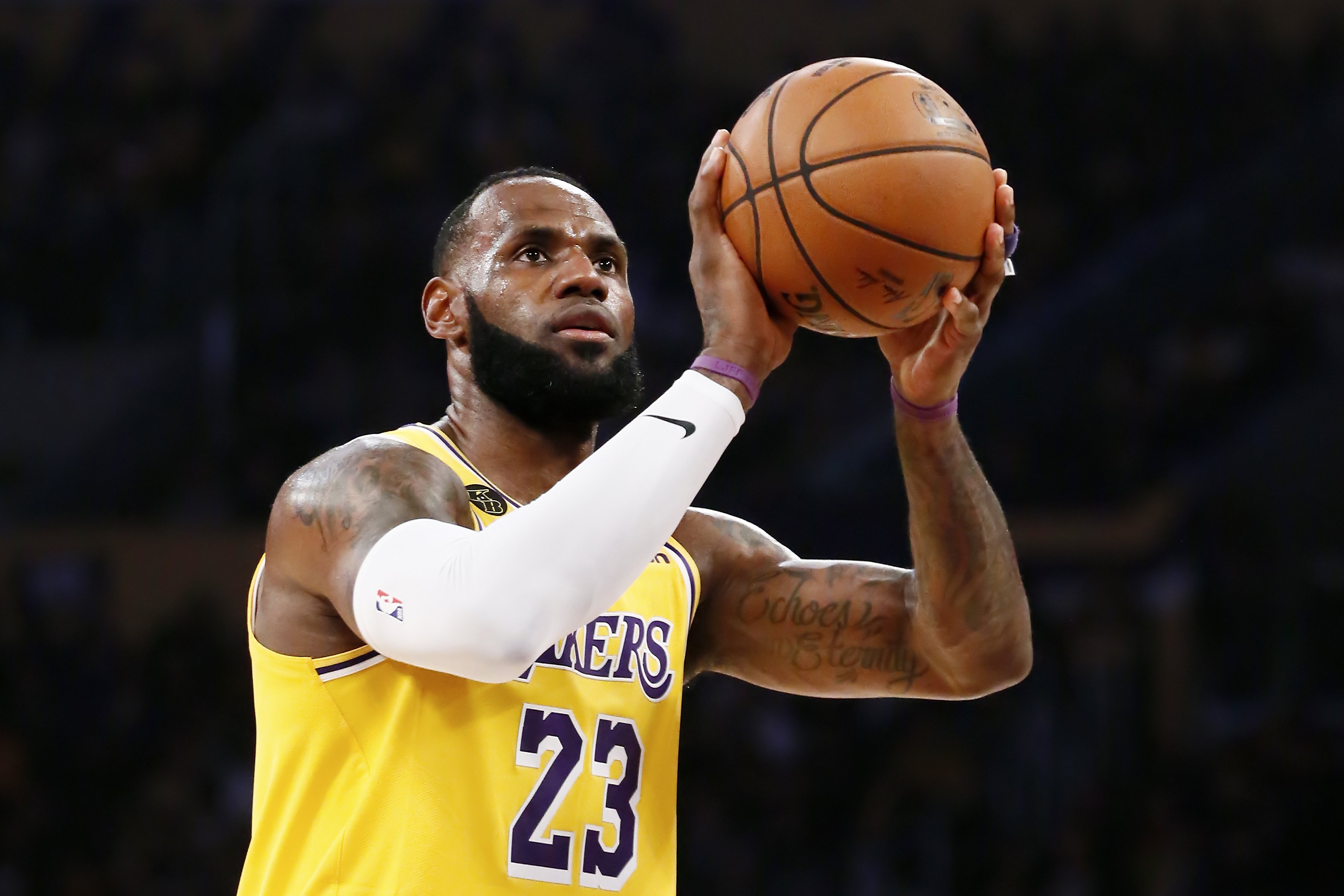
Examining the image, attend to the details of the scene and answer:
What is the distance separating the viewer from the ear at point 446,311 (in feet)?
11.2

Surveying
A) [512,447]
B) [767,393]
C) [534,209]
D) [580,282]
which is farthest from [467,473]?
[767,393]

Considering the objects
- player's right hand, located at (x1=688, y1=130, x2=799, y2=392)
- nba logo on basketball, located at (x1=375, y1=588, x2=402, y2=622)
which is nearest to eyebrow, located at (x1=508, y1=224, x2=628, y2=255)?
player's right hand, located at (x1=688, y1=130, x2=799, y2=392)

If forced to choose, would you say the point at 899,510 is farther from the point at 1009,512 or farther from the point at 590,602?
the point at 590,602

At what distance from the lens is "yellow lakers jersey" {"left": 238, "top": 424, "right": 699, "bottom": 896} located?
107 inches

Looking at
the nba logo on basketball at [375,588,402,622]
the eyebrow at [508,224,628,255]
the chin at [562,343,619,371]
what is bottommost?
the nba logo on basketball at [375,588,402,622]

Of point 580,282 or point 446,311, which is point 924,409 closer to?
point 580,282

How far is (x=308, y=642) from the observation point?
9.17 feet

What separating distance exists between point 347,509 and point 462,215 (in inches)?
42.3

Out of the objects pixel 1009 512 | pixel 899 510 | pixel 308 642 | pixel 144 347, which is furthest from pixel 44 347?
pixel 308 642

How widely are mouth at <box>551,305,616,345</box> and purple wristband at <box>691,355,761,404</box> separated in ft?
1.92

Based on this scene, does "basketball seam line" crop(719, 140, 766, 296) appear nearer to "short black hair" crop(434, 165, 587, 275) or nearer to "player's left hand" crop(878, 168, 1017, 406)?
"player's left hand" crop(878, 168, 1017, 406)

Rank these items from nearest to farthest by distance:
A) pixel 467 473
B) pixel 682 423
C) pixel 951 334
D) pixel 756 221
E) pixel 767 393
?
pixel 682 423 < pixel 756 221 < pixel 951 334 < pixel 467 473 < pixel 767 393

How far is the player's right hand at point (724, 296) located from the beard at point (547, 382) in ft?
1.47

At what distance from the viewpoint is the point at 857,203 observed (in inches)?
106
